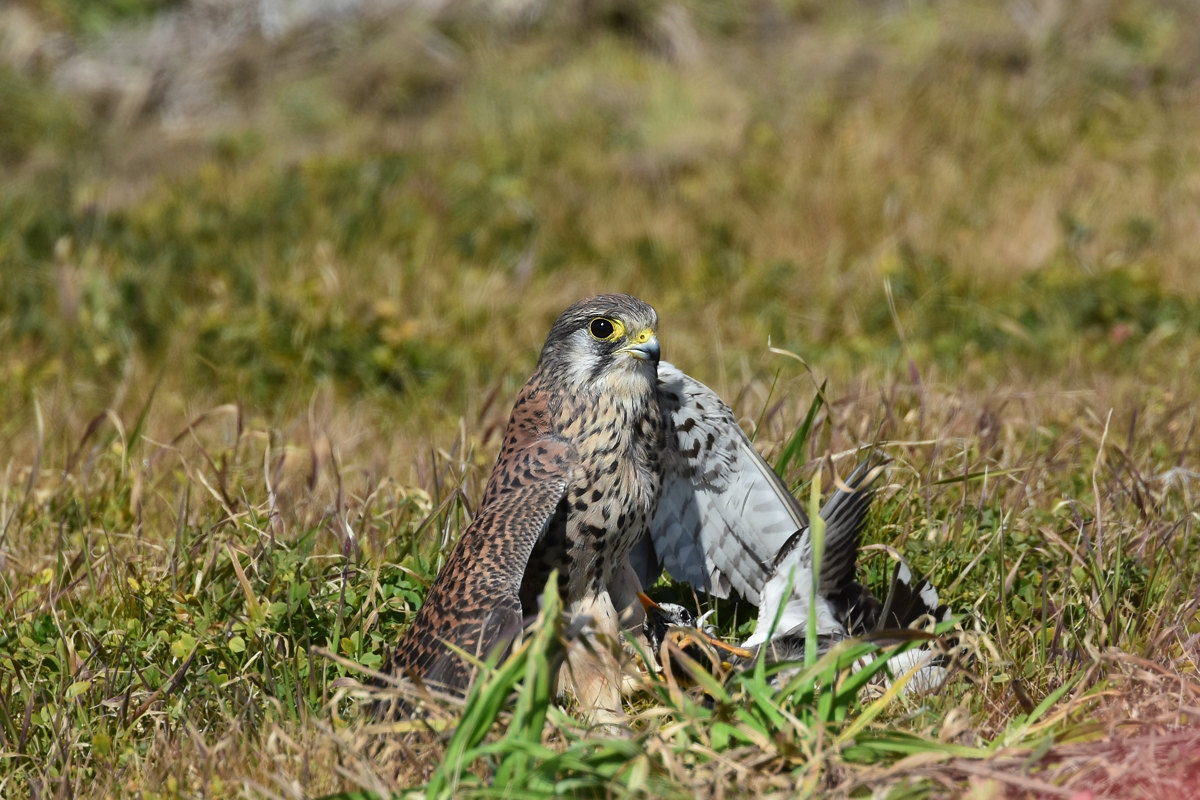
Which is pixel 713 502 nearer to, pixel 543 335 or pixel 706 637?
pixel 706 637

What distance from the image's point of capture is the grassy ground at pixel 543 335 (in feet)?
8.25

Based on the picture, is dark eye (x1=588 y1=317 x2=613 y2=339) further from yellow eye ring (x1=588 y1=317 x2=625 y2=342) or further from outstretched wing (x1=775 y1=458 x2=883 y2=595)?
outstretched wing (x1=775 y1=458 x2=883 y2=595)

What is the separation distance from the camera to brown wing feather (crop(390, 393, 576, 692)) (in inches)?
105

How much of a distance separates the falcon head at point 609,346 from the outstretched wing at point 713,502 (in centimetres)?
21

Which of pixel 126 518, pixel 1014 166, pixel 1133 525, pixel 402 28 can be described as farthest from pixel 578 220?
pixel 1133 525

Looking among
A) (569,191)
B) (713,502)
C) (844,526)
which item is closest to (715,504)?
(713,502)

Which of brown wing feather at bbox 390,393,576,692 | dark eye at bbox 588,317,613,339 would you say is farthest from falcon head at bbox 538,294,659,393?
brown wing feather at bbox 390,393,576,692

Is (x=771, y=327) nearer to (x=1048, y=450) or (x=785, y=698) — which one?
(x=1048, y=450)

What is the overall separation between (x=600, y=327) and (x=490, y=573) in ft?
2.50

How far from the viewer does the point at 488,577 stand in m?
2.73

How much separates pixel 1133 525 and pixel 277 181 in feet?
18.9

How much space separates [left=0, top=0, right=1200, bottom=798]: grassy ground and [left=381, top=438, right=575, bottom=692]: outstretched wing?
239 mm

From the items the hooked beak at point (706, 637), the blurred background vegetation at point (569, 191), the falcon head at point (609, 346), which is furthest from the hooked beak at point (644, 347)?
the blurred background vegetation at point (569, 191)

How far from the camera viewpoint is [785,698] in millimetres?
2391
